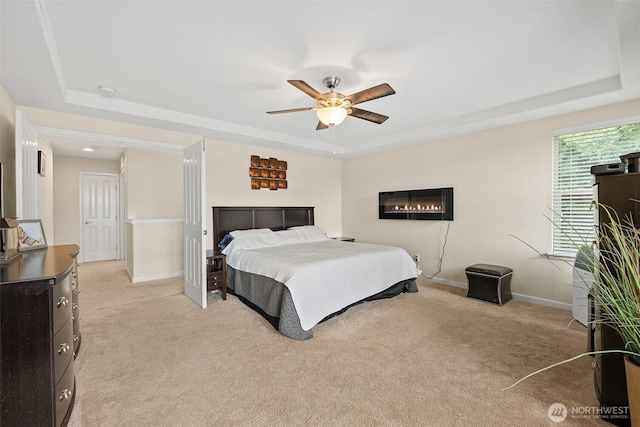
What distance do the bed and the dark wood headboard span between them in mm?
16

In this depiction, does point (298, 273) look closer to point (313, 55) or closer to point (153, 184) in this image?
point (313, 55)

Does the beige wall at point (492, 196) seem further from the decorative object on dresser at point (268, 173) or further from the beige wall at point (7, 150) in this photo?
the beige wall at point (7, 150)

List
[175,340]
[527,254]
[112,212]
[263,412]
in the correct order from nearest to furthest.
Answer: [263,412]
[175,340]
[527,254]
[112,212]

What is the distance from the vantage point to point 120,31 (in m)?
2.03

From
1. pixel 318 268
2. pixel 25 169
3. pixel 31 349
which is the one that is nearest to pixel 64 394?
pixel 31 349

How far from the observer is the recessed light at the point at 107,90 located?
9.56 feet

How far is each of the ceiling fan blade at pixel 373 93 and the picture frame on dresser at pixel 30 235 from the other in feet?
9.18

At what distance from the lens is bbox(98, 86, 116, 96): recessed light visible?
2914 millimetres

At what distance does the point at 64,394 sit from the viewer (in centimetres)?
156

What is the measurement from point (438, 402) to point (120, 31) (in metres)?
3.31

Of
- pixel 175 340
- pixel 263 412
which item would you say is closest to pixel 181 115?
pixel 175 340

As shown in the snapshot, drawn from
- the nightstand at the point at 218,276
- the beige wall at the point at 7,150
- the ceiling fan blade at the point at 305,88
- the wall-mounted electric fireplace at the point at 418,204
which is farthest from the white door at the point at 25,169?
the wall-mounted electric fireplace at the point at 418,204

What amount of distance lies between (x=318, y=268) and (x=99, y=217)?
246 inches

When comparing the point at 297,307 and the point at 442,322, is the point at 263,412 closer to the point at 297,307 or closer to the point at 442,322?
the point at 297,307
